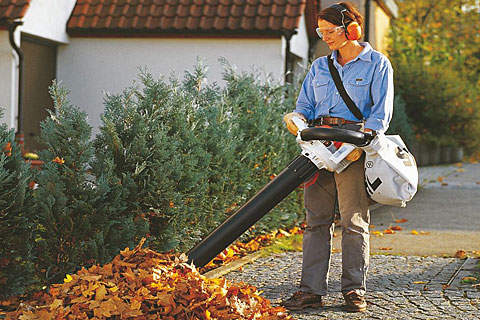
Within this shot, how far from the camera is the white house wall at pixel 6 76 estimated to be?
1189cm

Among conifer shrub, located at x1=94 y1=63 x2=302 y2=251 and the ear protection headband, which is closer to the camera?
the ear protection headband

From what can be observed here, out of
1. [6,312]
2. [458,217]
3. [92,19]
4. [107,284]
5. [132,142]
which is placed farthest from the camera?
[92,19]

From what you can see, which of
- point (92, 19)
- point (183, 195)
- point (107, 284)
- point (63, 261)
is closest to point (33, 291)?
point (63, 261)

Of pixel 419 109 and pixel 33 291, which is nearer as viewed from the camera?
pixel 33 291

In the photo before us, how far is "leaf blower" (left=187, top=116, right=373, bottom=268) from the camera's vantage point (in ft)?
14.3

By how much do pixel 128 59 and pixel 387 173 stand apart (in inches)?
388

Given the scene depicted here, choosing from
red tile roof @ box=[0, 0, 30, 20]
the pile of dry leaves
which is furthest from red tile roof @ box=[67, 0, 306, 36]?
the pile of dry leaves

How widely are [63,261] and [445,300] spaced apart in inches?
100.0

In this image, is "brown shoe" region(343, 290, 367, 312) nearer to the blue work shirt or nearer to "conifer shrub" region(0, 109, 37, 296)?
the blue work shirt

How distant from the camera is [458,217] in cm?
965

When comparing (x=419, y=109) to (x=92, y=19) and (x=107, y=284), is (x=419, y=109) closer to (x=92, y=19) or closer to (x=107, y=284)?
(x=92, y=19)

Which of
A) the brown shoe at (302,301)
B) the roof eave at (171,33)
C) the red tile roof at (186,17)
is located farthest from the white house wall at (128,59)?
the brown shoe at (302,301)

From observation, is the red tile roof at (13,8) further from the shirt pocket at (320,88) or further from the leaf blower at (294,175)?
the leaf blower at (294,175)

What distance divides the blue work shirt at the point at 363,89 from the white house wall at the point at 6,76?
802 cm
